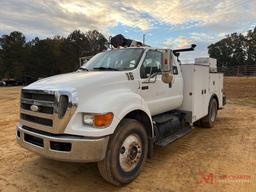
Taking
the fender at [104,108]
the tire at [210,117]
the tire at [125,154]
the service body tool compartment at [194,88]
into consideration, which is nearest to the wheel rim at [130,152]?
the tire at [125,154]

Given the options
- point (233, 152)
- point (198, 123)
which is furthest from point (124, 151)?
point (198, 123)

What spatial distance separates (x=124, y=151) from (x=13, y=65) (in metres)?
57.9

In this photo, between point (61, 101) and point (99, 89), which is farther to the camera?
point (99, 89)

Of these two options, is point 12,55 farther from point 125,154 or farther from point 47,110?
point 125,154

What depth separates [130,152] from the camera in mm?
4023

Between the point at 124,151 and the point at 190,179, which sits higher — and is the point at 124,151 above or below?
above

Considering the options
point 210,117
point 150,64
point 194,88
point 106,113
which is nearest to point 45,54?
point 210,117

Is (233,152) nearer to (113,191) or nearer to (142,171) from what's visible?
(142,171)

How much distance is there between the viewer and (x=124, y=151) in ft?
12.8

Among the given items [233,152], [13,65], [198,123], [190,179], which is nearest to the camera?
[190,179]

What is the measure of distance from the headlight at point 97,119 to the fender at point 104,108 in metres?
0.04

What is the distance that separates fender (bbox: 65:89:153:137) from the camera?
3447mm

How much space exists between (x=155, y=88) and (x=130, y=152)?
4.68 feet
